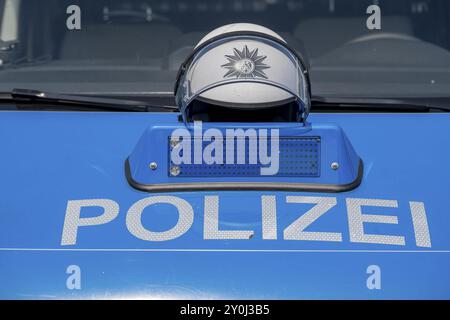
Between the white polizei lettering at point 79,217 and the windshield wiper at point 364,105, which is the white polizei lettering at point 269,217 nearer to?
the white polizei lettering at point 79,217

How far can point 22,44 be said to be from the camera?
422cm

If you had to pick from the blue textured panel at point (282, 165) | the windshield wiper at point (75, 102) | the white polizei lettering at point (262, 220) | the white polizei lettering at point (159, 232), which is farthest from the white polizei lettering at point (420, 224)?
the windshield wiper at point (75, 102)

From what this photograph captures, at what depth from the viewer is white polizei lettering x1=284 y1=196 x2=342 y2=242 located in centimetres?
298

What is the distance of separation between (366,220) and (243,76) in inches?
24.5

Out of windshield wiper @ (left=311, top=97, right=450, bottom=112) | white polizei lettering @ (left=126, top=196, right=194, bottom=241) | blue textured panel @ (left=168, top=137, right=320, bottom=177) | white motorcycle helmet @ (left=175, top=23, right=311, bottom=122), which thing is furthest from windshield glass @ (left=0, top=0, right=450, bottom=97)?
white polizei lettering @ (left=126, top=196, right=194, bottom=241)

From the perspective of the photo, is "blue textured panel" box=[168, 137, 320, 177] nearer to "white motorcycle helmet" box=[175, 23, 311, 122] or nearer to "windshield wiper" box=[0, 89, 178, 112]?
"white motorcycle helmet" box=[175, 23, 311, 122]

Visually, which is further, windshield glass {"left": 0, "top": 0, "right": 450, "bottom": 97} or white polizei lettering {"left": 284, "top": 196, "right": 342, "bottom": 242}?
windshield glass {"left": 0, "top": 0, "right": 450, "bottom": 97}

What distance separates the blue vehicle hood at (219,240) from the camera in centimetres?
284

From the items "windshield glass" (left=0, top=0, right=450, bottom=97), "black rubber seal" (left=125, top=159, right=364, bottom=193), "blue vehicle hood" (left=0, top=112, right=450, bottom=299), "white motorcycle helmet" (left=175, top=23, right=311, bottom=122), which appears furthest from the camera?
"windshield glass" (left=0, top=0, right=450, bottom=97)

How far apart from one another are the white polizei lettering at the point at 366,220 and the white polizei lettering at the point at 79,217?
0.65 m

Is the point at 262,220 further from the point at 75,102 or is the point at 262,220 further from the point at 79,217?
the point at 75,102

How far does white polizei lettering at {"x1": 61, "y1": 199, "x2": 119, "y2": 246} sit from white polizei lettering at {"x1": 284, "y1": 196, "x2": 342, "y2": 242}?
0.49 meters
